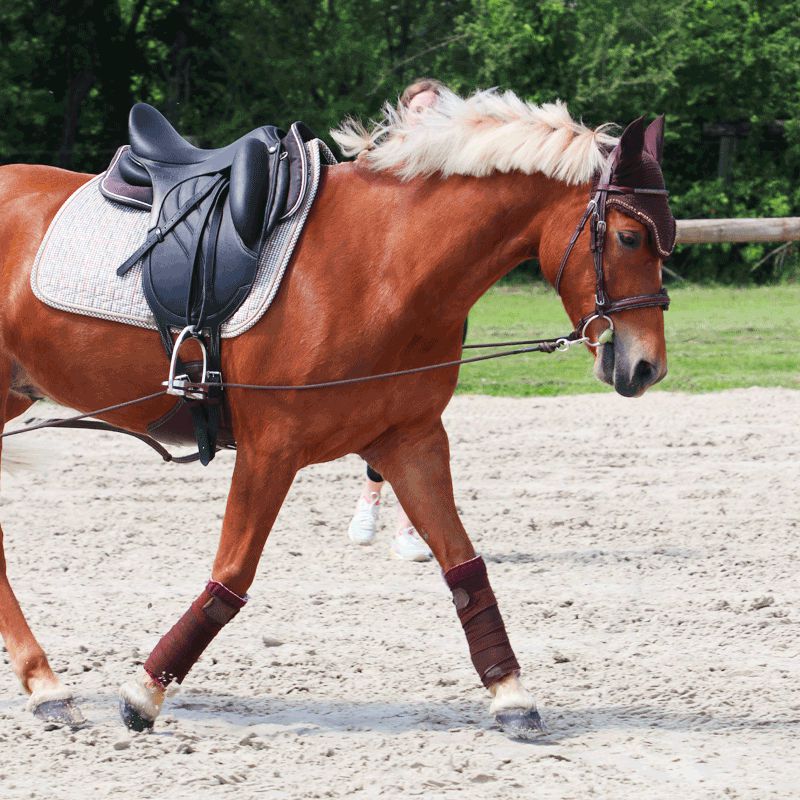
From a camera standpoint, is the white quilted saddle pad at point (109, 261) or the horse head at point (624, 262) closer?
the horse head at point (624, 262)

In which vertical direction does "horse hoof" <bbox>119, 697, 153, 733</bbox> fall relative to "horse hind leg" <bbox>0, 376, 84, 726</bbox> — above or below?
below

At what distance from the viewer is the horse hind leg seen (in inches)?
155

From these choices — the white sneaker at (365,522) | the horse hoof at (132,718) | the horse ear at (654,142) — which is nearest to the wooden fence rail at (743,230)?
the white sneaker at (365,522)

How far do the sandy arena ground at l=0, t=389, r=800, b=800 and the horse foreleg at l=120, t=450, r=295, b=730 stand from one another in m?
0.14

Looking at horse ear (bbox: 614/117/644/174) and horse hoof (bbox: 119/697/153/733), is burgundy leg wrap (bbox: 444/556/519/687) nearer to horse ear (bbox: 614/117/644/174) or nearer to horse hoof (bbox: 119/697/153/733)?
horse hoof (bbox: 119/697/153/733)

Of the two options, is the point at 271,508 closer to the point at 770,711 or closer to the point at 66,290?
the point at 66,290

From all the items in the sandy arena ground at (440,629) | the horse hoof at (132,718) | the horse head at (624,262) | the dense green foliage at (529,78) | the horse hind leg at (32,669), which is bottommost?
the sandy arena ground at (440,629)

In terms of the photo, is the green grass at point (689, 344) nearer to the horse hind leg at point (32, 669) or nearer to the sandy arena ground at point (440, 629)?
the sandy arena ground at point (440, 629)

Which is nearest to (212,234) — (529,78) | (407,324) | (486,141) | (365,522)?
(407,324)

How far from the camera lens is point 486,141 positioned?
363 cm

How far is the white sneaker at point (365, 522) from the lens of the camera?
6.31 m

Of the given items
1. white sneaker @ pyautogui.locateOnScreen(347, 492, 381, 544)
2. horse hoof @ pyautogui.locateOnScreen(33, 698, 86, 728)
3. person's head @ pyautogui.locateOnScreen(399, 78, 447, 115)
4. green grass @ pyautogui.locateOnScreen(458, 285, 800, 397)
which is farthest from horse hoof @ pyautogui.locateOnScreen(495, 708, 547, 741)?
green grass @ pyautogui.locateOnScreen(458, 285, 800, 397)

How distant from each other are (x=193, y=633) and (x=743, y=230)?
605 centimetres

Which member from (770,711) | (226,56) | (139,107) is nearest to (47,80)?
(226,56)
